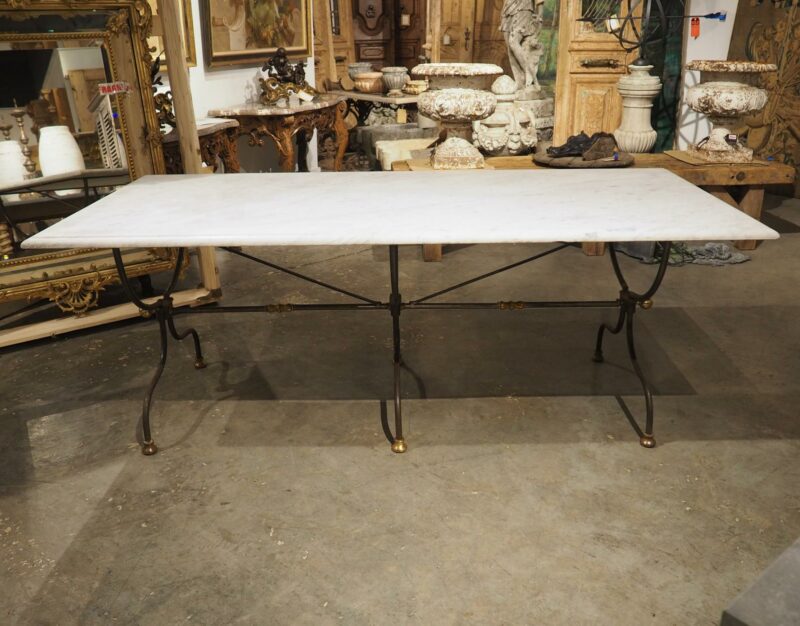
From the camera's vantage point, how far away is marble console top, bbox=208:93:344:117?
504 cm

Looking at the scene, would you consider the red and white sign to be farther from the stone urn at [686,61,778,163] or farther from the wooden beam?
the stone urn at [686,61,778,163]

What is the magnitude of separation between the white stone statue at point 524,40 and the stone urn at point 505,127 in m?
2.01

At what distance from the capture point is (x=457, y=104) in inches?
167

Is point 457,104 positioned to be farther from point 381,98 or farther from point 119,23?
point 381,98

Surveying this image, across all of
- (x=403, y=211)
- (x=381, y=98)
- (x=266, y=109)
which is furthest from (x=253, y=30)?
(x=403, y=211)

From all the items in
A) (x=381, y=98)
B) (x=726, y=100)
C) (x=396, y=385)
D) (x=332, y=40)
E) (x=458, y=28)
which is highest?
(x=458, y=28)

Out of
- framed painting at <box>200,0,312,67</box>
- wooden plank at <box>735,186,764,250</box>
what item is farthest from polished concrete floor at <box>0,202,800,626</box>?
framed painting at <box>200,0,312,67</box>

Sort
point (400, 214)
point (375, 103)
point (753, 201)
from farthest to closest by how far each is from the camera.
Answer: point (375, 103), point (753, 201), point (400, 214)

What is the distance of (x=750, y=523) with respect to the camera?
2.17 meters

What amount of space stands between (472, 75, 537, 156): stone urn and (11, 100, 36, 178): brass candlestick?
9.35 ft

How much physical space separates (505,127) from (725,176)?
1531 mm

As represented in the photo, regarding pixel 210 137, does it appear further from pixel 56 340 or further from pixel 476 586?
pixel 476 586

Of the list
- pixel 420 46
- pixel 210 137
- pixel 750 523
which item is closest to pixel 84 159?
pixel 210 137

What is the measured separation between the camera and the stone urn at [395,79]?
7520 millimetres
